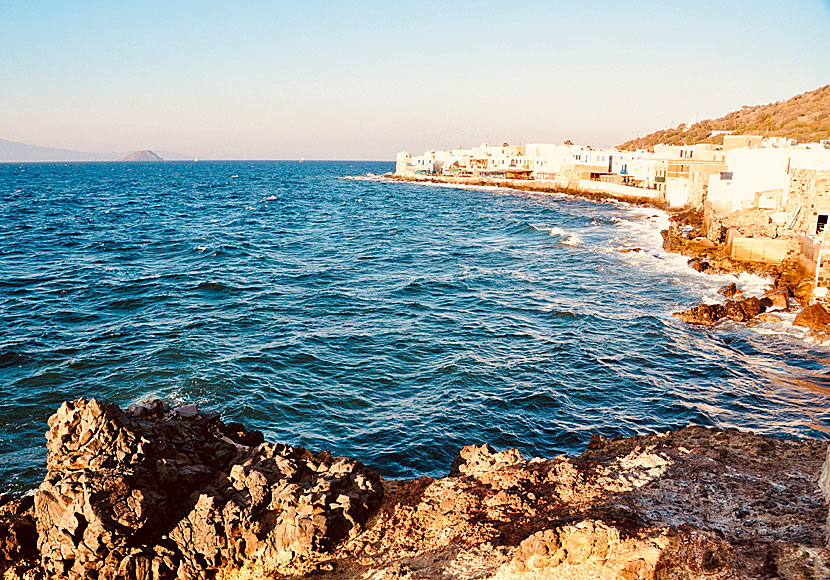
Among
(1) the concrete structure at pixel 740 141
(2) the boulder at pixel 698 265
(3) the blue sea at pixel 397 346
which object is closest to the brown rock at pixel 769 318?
(3) the blue sea at pixel 397 346

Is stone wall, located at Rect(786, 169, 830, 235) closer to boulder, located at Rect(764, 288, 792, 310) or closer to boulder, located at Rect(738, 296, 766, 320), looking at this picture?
boulder, located at Rect(764, 288, 792, 310)

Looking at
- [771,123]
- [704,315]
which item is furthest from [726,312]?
[771,123]

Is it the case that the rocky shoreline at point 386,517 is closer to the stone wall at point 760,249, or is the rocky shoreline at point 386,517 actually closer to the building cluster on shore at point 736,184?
the building cluster on shore at point 736,184

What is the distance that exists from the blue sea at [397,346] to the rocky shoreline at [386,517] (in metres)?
4.83

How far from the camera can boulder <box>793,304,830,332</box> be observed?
25.2 m

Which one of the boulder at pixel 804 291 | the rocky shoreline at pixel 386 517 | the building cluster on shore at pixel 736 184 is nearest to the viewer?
the rocky shoreline at pixel 386 517

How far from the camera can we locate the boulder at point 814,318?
25.2 m

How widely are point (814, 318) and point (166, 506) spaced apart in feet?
86.3

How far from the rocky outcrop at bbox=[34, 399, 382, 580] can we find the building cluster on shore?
27.8 metres

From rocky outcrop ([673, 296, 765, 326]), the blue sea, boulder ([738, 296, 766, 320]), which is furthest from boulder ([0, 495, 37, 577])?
boulder ([738, 296, 766, 320])

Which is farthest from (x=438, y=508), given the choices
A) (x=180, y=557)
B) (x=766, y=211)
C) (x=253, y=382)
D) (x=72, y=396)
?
(x=766, y=211)

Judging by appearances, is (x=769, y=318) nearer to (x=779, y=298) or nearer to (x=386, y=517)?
(x=779, y=298)

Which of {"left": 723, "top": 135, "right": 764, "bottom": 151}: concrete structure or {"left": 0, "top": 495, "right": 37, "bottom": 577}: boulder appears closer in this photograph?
{"left": 0, "top": 495, "right": 37, "bottom": 577}: boulder

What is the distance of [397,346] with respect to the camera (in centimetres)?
2534
